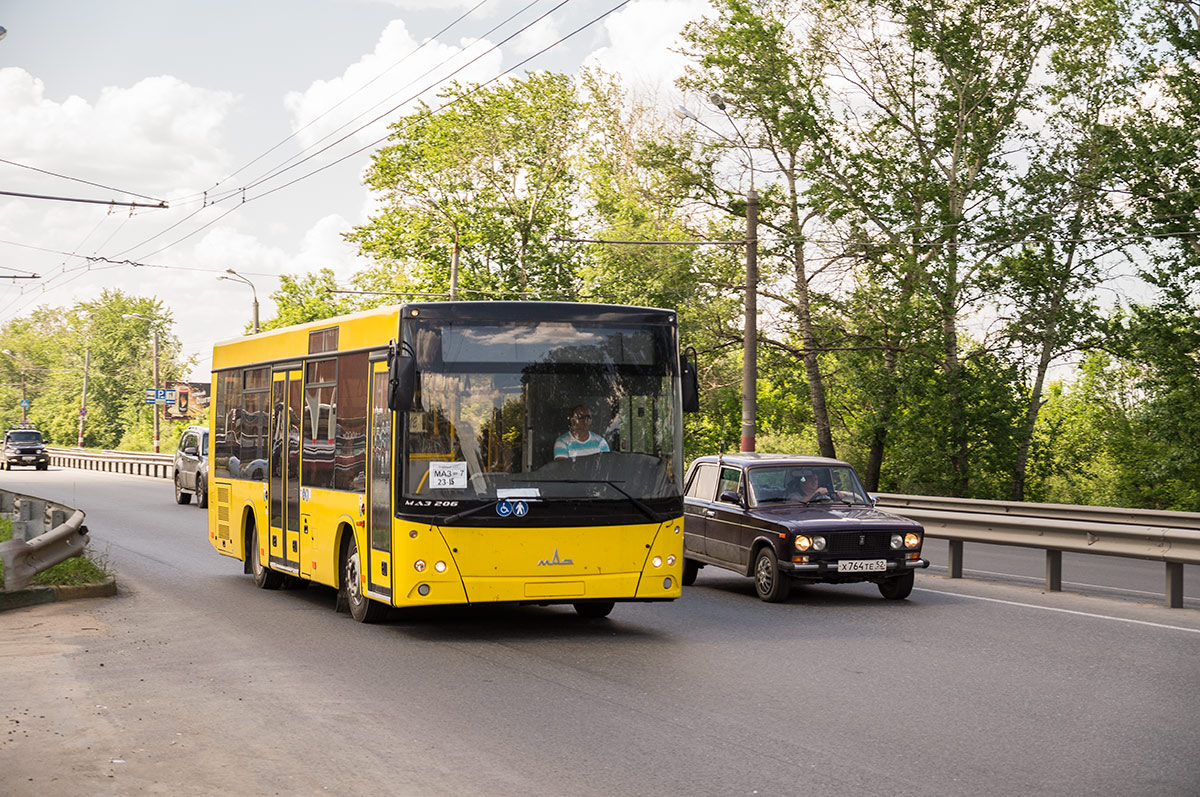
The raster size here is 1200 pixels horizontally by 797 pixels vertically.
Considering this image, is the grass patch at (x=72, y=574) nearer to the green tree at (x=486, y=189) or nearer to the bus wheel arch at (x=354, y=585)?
the bus wheel arch at (x=354, y=585)

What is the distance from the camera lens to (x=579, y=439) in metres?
12.0

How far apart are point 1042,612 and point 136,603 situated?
9.09m

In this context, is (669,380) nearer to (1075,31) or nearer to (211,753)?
(211,753)

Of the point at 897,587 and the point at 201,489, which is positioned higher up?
the point at 201,489

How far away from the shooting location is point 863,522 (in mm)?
14594

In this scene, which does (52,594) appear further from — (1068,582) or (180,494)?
(180,494)

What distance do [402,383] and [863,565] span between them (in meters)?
5.53

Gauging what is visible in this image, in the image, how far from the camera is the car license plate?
1439 cm

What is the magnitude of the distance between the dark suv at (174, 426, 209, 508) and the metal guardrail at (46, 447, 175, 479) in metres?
18.2

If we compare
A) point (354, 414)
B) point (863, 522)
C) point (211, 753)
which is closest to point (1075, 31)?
point (863, 522)

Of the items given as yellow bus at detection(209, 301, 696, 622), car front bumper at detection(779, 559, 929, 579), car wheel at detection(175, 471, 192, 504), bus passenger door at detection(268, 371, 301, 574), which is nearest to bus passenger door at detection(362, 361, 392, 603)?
yellow bus at detection(209, 301, 696, 622)

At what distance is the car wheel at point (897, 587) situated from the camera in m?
15.0

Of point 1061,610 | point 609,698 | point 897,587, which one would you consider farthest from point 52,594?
point 1061,610

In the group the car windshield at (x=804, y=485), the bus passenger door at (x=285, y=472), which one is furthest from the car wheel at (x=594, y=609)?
the bus passenger door at (x=285, y=472)
